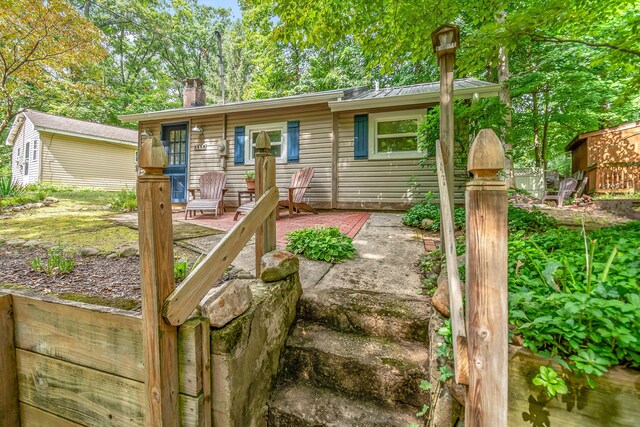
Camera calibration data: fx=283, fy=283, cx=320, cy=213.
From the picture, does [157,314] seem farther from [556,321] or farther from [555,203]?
[555,203]

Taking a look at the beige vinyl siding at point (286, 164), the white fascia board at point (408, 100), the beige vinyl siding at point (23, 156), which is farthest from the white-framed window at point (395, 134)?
the beige vinyl siding at point (23, 156)

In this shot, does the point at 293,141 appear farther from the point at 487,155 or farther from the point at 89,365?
the point at 487,155

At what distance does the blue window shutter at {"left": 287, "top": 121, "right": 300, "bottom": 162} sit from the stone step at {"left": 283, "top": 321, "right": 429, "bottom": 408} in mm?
5616

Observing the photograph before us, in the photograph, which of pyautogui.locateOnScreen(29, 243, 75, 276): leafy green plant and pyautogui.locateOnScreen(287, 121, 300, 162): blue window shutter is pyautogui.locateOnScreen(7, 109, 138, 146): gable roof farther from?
pyautogui.locateOnScreen(29, 243, 75, 276): leafy green plant

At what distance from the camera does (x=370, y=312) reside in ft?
5.74

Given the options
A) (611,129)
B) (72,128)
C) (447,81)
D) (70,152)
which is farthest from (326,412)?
(72,128)

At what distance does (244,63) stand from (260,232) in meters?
19.6

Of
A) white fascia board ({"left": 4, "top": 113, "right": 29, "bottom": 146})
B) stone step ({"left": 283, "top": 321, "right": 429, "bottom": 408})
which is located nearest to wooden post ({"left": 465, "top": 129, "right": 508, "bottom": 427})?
stone step ({"left": 283, "top": 321, "right": 429, "bottom": 408})

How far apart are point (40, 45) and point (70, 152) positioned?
28.8 feet

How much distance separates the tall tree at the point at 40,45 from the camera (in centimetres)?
574

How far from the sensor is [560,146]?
15273 millimetres

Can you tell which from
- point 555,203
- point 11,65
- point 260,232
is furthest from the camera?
point 555,203

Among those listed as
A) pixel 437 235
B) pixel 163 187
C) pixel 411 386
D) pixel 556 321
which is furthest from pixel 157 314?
pixel 437 235

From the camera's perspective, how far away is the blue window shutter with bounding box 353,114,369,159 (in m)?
6.36
